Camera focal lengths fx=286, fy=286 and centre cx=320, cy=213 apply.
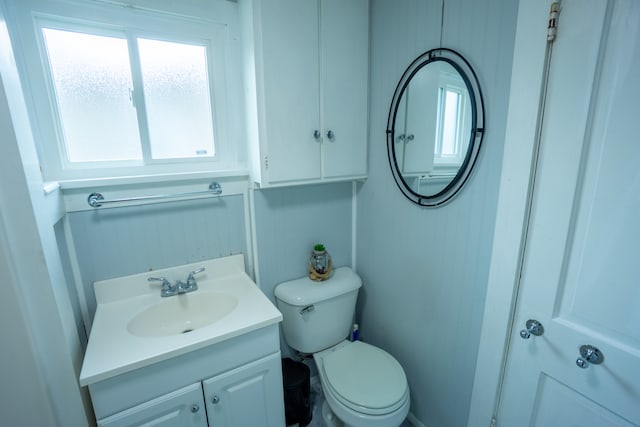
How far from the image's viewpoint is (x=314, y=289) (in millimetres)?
1468

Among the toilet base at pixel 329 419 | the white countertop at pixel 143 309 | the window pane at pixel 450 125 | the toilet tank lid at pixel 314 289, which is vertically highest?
the window pane at pixel 450 125

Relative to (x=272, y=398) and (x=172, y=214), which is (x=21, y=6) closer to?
(x=172, y=214)

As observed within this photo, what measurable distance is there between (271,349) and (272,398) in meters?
0.24

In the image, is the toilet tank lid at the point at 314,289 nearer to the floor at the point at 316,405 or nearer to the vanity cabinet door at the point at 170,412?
the vanity cabinet door at the point at 170,412

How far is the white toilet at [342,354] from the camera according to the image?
1.14m

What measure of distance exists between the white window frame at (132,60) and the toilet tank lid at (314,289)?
0.65 m

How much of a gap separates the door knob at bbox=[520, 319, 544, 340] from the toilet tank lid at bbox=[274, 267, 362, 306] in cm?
78

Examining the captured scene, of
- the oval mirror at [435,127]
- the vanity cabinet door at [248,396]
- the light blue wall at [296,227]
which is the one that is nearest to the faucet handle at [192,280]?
the light blue wall at [296,227]

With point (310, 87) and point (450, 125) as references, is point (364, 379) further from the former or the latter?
point (310, 87)

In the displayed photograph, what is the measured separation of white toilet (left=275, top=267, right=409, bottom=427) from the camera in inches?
45.1

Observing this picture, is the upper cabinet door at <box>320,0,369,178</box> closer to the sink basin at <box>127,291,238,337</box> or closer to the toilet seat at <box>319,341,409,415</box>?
the sink basin at <box>127,291,238,337</box>

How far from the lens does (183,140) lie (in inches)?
52.2

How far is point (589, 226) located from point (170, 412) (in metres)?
1.42

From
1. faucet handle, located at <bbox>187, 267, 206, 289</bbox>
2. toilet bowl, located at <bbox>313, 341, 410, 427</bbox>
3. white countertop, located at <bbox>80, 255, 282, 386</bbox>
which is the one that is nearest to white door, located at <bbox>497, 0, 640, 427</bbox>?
toilet bowl, located at <bbox>313, 341, 410, 427</bbox>
